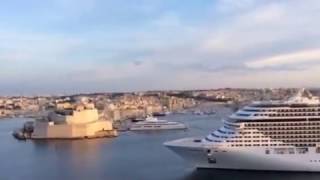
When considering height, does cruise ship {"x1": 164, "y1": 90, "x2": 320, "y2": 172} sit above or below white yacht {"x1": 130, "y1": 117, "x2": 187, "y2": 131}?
above

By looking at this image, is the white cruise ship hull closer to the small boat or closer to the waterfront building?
the waterfront building

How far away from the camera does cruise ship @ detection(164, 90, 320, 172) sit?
55.1 ft

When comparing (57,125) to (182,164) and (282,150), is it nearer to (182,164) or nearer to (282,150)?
(182,164)

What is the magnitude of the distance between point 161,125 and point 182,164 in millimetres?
20884

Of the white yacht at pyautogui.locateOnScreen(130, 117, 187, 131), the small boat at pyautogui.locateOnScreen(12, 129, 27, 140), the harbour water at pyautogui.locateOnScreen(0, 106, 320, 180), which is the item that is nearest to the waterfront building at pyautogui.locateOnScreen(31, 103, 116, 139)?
the small boat at pyautogui.locateOnScreen(12, 129, 27, 140)

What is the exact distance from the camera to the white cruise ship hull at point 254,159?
16.6m

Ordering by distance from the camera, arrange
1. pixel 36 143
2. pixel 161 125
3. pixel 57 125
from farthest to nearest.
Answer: pixel 161 125, pixel 57 125, pixel 36 143

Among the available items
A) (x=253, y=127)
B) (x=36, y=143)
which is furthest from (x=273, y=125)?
(x=36, y=143)

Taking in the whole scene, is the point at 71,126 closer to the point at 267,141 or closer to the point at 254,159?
the point at 267,141

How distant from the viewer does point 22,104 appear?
8194 cm

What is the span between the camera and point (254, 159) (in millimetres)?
16828

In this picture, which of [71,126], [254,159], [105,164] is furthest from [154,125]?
[254,159]

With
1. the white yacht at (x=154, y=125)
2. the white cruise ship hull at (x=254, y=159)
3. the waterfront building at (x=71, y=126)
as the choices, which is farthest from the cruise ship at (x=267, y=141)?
the white yacht at (x=154, y=125)

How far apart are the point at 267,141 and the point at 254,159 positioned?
700 millimetres
